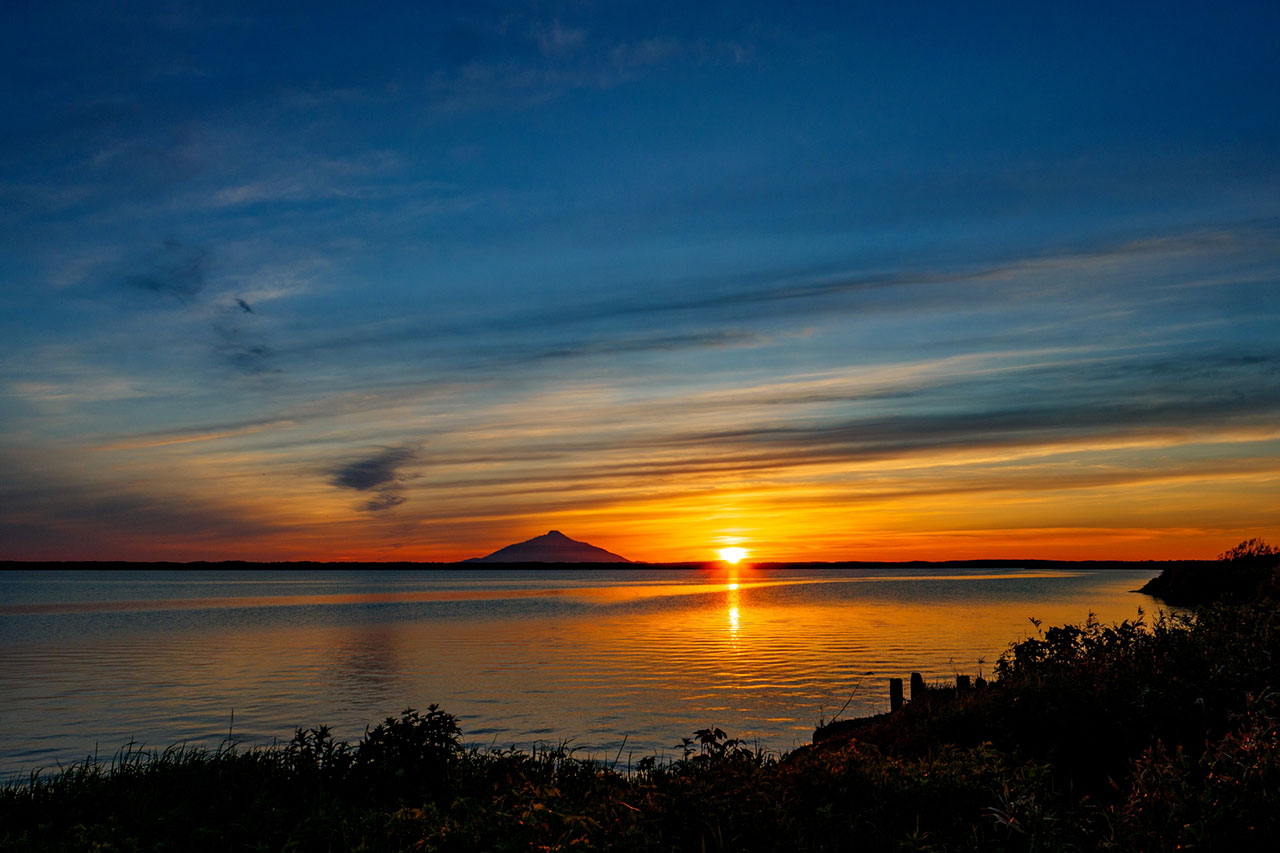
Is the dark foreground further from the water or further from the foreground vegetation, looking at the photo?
the water

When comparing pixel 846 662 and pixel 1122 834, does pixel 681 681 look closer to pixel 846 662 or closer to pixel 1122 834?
pixel 846 662

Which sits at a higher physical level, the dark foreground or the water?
the dark foreground

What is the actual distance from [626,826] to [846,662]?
3801 cm

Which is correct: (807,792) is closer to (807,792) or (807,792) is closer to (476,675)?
(807,792)

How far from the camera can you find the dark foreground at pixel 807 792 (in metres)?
8.84

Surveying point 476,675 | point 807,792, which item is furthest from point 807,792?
point 476,675

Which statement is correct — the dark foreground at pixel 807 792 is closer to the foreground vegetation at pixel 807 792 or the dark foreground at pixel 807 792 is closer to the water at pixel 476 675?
the foreground vegetation at pixel 807 792

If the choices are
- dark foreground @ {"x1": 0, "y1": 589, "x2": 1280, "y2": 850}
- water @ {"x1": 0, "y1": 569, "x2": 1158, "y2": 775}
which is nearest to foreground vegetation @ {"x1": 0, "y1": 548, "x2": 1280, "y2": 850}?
dark foreground @ {"x1": 0, "y1": 589, "x2": 1280, "y2": 850}

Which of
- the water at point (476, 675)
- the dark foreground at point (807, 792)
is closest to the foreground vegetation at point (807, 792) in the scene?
the dark foreground at point (807, 792)

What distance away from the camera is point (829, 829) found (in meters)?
9.69

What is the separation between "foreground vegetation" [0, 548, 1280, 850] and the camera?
884 cm

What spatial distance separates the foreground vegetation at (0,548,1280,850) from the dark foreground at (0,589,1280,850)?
3cm

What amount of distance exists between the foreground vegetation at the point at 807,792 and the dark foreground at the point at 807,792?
0.11ft

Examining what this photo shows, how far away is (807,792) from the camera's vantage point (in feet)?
36.6
